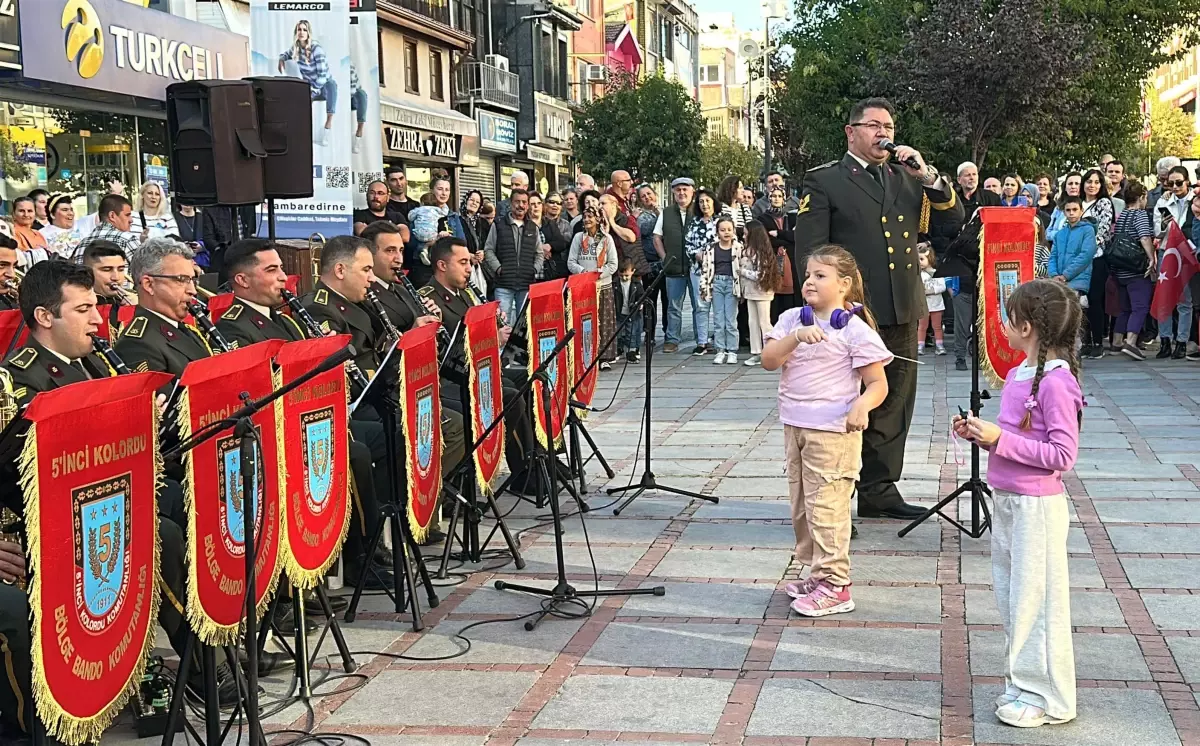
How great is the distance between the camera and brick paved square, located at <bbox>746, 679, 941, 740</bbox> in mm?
4500

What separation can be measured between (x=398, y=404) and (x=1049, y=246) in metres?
11.0

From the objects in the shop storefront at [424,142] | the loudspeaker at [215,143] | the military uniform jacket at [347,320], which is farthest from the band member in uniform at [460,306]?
the shop storefront at [424,142]

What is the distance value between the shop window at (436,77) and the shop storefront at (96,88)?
2000 centimetres

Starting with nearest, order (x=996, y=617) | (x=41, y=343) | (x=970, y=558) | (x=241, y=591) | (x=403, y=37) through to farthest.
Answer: (x=241, y=591) → (x=41, y=343) → (x=996, y=617) → (x=970, y=558) → (x=403, y=37)

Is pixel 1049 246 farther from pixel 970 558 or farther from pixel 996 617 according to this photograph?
pixel 996 617

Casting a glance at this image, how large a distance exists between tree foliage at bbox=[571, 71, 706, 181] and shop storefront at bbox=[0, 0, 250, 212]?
2525 centimetres

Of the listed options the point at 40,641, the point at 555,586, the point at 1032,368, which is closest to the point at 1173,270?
the point at 555,586

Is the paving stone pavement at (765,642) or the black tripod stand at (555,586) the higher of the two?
the black tripod stand at (555,586)

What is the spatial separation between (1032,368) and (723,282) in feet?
35.1

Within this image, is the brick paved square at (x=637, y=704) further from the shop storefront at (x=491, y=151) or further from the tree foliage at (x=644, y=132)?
the tree foliage at (x=644, y=132)

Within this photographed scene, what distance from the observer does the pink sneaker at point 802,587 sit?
5.90m

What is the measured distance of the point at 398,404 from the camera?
5.68 meters

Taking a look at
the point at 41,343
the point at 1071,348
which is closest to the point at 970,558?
the point at 1071,348

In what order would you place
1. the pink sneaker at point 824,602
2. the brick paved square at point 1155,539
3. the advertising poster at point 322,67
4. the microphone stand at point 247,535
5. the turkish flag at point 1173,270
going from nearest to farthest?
the microphone stand at point 247,535 → the pink sneaker at point 824,602 → the brick paved square at point 1155,539 → the advertising poster at point 322,67 → the turkish flag at point 1173,270
